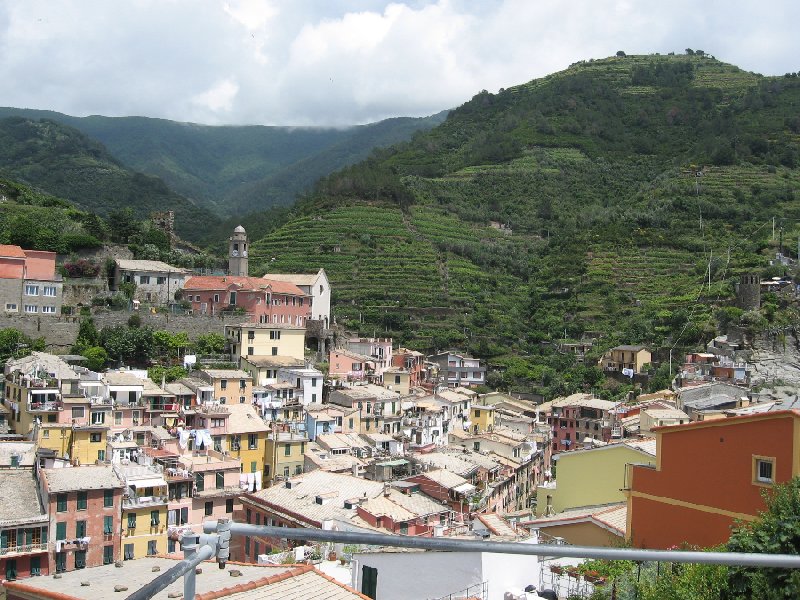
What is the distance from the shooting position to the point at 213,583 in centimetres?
890

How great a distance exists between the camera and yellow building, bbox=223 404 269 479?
113 ft

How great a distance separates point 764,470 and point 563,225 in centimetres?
9104

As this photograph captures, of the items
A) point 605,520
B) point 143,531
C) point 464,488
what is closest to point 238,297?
point 464,488

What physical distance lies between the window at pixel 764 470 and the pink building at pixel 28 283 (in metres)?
38.3

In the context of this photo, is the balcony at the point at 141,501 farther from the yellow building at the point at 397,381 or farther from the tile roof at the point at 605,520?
the yellow building at the point at 397,381

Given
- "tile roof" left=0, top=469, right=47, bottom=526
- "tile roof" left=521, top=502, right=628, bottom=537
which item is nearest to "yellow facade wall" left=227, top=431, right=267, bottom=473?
"tile roof" left=0, top=469, right=47, bottom=526

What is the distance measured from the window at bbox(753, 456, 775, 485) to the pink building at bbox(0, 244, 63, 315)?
3834 centimetres

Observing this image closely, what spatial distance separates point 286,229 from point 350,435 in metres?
48.4

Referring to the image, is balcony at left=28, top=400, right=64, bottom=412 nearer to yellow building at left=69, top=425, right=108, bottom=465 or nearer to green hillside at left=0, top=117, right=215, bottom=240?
yellow building at left=69, top=425, right=108, bottom=465

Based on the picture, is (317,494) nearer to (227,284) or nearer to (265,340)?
(265,340)

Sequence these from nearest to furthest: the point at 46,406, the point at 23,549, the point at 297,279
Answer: the point at 23,549 < the point at 46,406 < the point at 297,279

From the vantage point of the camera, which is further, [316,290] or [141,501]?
[316,290]

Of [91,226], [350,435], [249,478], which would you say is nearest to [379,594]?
[249,478]

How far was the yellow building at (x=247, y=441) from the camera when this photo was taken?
1356 inches
